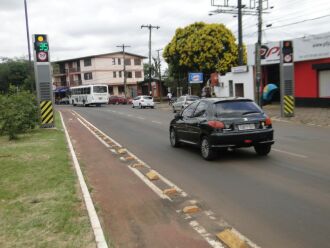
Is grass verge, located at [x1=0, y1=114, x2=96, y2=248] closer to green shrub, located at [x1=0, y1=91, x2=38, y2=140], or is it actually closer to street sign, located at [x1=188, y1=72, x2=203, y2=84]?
green shrub, located at [x1=0, y1=91, x2=38, y2=140]

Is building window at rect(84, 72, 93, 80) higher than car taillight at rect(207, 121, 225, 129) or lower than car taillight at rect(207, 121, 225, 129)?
higher

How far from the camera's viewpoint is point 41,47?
66.9 ft

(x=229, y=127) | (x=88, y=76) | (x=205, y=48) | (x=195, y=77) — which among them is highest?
(x=205, y=48)

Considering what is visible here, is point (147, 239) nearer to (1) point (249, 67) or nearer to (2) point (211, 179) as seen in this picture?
(2) point (211, 179)

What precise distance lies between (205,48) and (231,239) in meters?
43.5

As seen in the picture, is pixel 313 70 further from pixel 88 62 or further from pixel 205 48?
pixel 88 62

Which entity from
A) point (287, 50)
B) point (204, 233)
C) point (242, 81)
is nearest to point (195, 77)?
point (242, 81)

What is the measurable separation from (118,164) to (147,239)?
565 cm

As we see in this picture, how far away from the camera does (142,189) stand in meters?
7.91

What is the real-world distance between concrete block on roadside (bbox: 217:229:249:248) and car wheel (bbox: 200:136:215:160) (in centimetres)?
501

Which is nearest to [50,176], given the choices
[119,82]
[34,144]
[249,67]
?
[34,144]

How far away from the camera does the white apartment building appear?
89.2 metres

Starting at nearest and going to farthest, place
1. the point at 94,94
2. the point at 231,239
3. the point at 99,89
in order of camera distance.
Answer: the point at 231,239 → the point at 94,94 → the point at 99,89

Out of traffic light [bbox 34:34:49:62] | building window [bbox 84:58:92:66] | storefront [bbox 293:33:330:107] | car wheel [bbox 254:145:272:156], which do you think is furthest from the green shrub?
building window [bbox 84:58:92:66]
